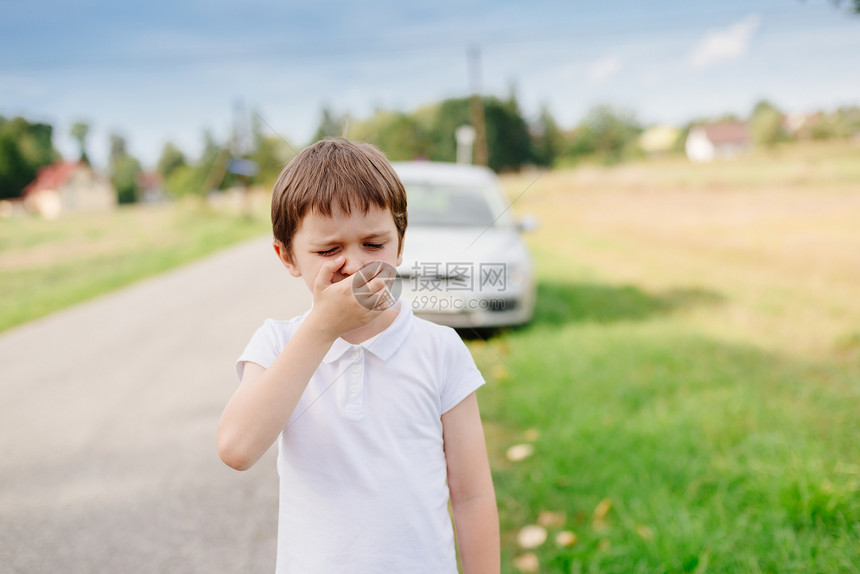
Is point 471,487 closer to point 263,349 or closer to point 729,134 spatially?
point 263,349

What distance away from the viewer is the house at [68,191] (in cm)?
3775

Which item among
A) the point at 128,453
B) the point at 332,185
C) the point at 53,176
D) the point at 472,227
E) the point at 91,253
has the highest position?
the point at 332,185

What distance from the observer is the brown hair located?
867mm

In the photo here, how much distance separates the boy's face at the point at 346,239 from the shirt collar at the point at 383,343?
13 cm

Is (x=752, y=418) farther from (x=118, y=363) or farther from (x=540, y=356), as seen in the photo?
(x=118, y=363)

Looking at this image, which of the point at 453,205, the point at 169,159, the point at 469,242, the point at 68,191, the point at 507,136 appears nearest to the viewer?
the point at 469,242

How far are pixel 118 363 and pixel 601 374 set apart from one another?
3630 mm

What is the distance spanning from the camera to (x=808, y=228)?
481 inches

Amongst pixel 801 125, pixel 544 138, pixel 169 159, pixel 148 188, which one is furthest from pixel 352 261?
pixel 148 188

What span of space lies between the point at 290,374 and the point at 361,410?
179 mm

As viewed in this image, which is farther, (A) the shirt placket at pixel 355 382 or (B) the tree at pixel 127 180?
(B) the tree at pixel 127 180

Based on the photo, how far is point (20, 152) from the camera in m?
34.8

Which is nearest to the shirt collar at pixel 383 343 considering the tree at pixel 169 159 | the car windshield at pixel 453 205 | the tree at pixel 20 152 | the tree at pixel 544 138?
the car windshield at pixel 453 205

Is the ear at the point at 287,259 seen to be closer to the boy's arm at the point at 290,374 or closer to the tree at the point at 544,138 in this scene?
the boy's arm at the point at 290,374
